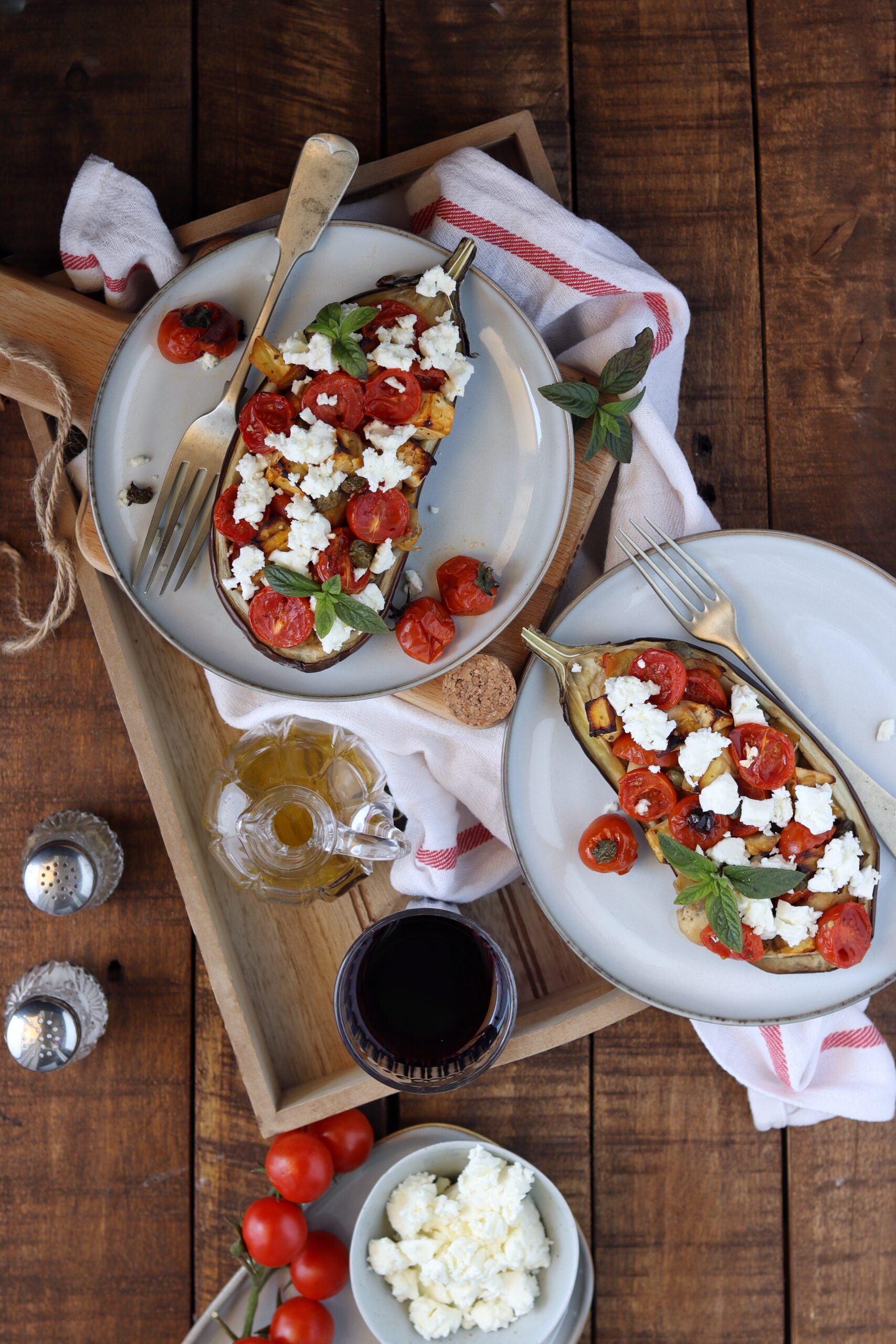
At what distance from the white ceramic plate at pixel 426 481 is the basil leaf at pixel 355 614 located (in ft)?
0.51

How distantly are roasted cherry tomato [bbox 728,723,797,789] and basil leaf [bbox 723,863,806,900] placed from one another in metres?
0.16

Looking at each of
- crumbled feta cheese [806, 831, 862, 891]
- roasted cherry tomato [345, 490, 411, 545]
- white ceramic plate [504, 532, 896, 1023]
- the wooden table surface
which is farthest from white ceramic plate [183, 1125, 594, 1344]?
roasted cherry tomato [345, 490, 411, 545]

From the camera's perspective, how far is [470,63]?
7.28ft

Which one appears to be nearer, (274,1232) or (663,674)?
(663,674)

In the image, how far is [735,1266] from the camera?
2.39 metres

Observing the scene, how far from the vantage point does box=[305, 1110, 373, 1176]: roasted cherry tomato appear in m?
2.19

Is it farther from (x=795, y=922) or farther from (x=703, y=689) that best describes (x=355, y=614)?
(x=795, y=922)

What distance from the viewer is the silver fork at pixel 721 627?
1963mm

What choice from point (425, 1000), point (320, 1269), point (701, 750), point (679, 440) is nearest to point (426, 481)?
point (679, 440)

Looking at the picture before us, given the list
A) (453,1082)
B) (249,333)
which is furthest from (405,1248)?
(249,333)

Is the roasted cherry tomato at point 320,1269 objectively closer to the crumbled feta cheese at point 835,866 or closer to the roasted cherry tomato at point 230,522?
the crumbled feta cheese at point 835,866

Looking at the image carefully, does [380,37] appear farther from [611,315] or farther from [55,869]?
[55,869]

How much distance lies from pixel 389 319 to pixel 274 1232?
1907 millimetres

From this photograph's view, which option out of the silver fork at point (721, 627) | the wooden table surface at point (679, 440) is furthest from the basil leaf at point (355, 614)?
the wooden table surface at point (679, 440)
